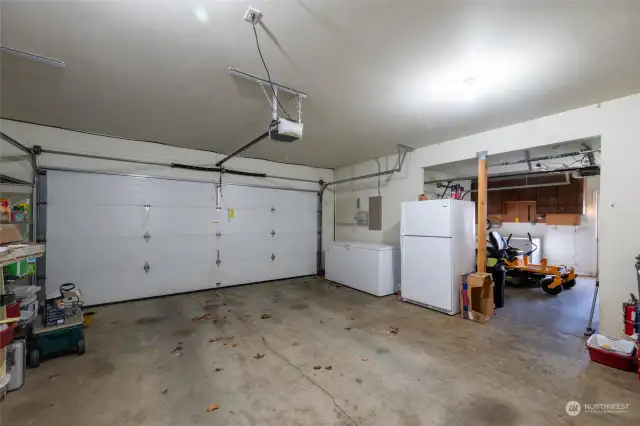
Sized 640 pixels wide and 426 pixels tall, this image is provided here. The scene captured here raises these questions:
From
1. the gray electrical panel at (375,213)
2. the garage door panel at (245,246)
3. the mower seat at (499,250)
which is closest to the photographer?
the mower seat at (499,250)

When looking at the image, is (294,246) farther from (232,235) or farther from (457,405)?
(457,405)

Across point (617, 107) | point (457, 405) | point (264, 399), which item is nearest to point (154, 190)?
point (264, 399)

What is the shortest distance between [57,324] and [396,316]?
154 inches

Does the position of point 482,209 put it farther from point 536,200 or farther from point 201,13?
point 536,200

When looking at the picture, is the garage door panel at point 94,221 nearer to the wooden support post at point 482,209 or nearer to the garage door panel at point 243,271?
the garage door panel at point 243,271

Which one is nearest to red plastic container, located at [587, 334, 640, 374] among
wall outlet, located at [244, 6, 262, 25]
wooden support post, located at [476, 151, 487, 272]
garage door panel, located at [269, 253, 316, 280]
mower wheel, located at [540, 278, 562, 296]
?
wooden support post, located at [476, 151, 487, 272]

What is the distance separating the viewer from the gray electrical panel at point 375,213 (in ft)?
19.8

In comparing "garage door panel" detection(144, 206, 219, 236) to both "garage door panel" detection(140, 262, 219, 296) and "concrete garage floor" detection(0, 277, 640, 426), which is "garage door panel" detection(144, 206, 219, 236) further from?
"concrete garage floor" detection(0, 277, 640, 426)

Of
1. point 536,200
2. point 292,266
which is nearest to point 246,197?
point 292,266

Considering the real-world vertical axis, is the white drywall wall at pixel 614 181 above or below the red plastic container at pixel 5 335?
above

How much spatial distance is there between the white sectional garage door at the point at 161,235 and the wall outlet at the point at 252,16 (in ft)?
13.1

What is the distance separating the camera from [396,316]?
397 cm

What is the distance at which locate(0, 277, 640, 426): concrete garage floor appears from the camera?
1960 millimetres

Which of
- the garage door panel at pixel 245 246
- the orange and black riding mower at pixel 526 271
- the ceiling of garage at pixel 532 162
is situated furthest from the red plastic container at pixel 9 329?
the orange and black riding mower at pixel 526 271
